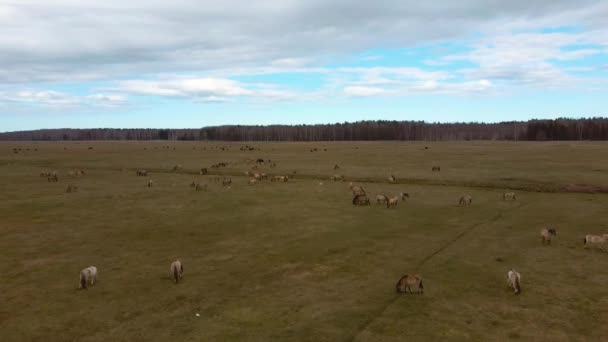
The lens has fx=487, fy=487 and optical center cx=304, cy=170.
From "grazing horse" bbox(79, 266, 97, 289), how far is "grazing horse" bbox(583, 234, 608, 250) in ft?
74.5

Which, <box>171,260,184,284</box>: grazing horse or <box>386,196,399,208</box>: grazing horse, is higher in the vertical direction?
<box>386,196,399,208</box>: grazing horse

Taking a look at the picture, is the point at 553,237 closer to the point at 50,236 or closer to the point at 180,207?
the point at 180,207

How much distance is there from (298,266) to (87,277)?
8610mm

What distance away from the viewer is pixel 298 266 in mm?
21625

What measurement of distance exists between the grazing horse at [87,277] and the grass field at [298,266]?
36 centimetres

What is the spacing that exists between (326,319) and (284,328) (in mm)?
1477

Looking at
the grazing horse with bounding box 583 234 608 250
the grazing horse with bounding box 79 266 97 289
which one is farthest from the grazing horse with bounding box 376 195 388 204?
the grazing horse with bounding box 79 266 97 289

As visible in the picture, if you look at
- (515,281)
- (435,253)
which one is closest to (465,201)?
(435,253)

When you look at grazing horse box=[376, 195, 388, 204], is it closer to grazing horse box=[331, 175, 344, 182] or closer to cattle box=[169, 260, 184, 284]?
grazing horse box=[331, 175, 344, 182]

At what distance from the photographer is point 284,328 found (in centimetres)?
1516

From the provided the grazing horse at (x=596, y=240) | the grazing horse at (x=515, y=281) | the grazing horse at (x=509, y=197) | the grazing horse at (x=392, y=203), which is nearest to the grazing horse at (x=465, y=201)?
the grazing horse at (x=509, y=197)

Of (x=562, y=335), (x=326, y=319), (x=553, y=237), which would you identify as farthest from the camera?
(x=553, y=237)

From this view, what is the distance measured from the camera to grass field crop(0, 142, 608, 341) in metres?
15.3

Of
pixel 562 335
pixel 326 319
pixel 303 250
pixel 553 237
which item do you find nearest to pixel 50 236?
pixel 303 250
